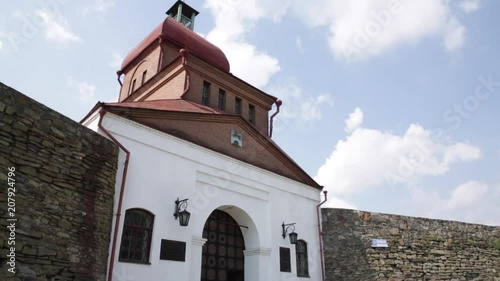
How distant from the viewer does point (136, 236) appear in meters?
8.61

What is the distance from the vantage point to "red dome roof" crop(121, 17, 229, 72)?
615 inches

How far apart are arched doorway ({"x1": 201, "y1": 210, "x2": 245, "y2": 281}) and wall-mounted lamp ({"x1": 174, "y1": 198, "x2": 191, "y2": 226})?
1.69 meters

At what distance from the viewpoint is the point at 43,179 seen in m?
6.52

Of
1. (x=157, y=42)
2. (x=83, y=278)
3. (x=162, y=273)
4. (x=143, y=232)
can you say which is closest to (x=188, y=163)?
(x=143, y=232)

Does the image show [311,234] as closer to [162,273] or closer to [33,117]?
[162,273]

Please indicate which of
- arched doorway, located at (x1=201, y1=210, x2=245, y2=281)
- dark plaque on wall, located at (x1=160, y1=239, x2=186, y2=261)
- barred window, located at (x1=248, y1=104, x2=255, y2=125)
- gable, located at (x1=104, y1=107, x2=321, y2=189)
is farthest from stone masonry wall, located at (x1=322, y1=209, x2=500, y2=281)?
dark plaque on wall, located at (x1=160, y1=239, x2=186, y2=261)

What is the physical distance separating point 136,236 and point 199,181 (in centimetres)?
235

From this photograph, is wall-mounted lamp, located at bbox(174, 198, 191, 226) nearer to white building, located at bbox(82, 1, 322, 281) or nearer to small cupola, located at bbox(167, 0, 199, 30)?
white building, located at bbox(82, 1, 322, 281)

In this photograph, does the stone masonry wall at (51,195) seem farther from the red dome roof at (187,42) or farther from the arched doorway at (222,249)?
the red dome roof at (187,42)

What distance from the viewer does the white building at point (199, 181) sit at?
8.75m

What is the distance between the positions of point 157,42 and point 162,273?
10040 mm

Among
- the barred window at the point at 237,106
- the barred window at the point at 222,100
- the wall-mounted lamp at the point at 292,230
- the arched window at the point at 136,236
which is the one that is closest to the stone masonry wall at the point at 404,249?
the wall-mounted lamp at the point at 292,230

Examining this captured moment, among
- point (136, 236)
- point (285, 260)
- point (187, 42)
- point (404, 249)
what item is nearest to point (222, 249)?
point (285, 260)

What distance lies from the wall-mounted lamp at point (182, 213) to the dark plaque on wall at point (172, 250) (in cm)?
51
